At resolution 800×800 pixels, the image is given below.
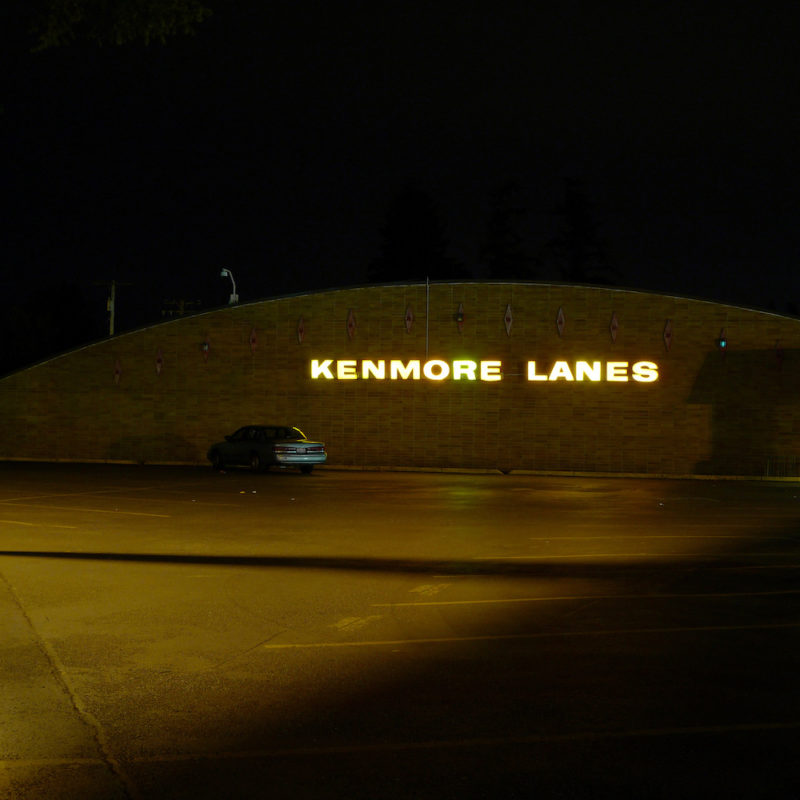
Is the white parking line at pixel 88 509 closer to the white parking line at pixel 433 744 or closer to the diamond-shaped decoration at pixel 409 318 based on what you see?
the white parking line at pixel 433 744

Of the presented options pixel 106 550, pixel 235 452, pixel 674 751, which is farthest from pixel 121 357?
pixel 674 751

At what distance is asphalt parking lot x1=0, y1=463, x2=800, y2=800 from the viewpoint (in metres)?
5.68

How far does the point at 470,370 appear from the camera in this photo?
126 ft

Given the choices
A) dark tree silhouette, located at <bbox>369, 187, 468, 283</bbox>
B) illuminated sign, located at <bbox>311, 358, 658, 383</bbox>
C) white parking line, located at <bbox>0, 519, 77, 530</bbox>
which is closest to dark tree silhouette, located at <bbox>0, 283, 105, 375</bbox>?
dark tree silhouette, located at <bbox>369, 187, 468, 283</bbox>

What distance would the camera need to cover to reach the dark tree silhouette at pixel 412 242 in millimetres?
87125

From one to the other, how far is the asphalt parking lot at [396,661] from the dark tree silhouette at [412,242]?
230ft

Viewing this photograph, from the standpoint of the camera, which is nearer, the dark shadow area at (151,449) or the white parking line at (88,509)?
the white parking line at (88,509)

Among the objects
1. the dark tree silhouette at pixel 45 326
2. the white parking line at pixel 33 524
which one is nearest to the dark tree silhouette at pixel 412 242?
the dark tree silhouette at pixel 45 326

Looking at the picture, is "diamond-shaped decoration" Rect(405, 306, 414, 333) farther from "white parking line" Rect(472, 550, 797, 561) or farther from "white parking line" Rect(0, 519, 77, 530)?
"white parking line" Rect(472, 550, 797, 561)

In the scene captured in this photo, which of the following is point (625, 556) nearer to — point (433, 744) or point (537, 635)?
point (537, 635)

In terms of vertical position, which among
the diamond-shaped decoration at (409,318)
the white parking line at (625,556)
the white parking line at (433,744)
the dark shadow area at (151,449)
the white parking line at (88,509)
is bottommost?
the white parking line at (433,744)

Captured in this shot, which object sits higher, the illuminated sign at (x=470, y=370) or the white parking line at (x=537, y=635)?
the illuminated sign at (x=470, y=370)

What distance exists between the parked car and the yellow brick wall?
4432 mm

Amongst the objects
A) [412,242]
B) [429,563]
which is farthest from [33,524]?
[412,242]
